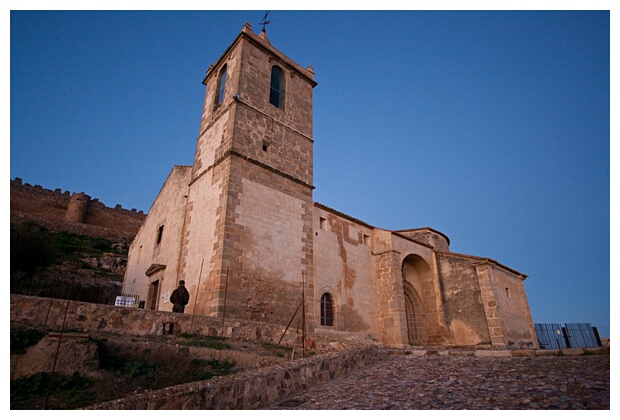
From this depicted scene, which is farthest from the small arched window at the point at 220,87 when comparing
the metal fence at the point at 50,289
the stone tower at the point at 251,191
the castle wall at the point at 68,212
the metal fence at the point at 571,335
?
the castle wall at the point at 68,212

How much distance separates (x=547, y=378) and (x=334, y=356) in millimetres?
3843

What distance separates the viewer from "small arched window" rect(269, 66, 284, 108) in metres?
16.9

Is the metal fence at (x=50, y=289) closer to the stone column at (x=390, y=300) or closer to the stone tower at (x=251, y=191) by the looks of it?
the stone tower at (x=251, y=191)

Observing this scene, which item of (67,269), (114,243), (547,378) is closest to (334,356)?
(547,378)

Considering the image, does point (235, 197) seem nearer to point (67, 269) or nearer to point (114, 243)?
point (67, 269)

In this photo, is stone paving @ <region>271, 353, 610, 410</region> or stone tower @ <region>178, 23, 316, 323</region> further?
stone tower @ <region>178, 23, 316, 323</region>

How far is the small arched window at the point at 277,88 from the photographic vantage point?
16.9 m

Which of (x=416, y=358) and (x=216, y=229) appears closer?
(x=416, y=358)

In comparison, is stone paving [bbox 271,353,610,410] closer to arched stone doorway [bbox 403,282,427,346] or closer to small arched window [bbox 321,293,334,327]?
small arched window [bbox 321,293,334,327]

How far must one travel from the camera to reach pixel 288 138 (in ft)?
53.4

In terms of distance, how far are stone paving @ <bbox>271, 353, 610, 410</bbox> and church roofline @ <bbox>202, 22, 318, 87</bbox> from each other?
14293mm

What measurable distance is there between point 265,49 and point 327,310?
466 inches

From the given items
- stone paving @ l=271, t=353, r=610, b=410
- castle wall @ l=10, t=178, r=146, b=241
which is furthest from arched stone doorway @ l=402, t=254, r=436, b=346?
castle wall @ l=10, t=178, r=146, b=241

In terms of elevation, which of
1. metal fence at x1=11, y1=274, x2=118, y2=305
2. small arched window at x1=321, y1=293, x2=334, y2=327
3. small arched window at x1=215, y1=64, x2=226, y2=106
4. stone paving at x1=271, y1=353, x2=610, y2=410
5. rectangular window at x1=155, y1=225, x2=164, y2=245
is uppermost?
small arched window at x1=215, y1=64, x2=226, y2=106
